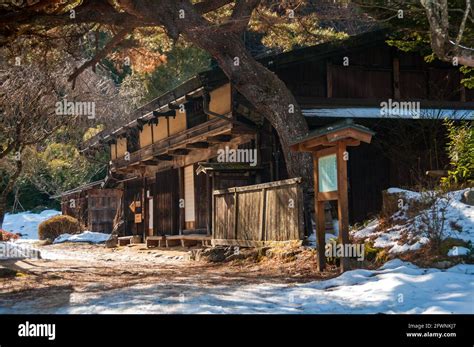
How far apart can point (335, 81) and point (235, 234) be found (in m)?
6.74

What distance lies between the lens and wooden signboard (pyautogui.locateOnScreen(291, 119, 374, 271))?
1045cm

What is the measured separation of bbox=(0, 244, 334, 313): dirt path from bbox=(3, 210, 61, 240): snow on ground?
34.0 meters

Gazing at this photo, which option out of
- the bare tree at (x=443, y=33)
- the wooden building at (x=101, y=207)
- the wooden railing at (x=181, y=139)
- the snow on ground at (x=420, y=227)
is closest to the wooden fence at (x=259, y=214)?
the snow on ground at (x=420, y=227)

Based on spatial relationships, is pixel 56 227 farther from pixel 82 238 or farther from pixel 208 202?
pixel 208 202

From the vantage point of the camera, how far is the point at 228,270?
1365cm

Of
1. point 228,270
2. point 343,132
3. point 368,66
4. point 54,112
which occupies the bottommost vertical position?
point 228,270

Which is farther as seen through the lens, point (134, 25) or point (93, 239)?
point (93, 239)

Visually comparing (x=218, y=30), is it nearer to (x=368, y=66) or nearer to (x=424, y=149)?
(x=368, y=66)

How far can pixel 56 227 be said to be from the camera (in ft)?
115

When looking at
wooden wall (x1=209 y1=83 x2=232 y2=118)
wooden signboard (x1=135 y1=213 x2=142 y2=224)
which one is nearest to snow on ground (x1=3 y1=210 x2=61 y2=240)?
wooden signboard (x1=135 y1=213 x2=142 y2=224)

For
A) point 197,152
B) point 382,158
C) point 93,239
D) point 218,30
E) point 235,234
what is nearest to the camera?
point 218,30

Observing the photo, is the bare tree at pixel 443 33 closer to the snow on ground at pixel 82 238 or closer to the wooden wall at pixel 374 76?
the wooden wall at pixel 374 76

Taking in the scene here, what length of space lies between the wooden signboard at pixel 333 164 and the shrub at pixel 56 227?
26113 mm
